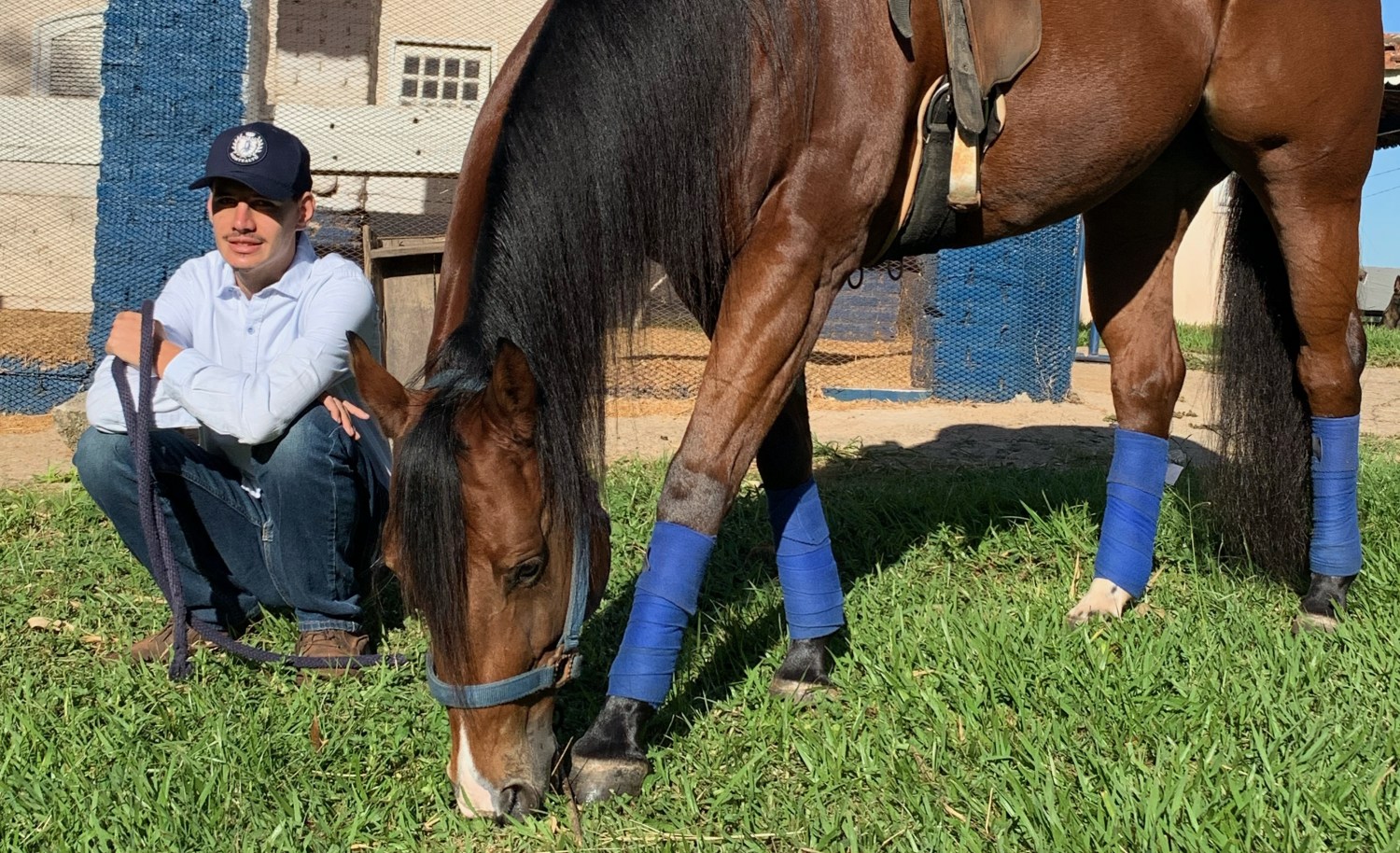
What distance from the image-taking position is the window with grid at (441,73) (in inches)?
389

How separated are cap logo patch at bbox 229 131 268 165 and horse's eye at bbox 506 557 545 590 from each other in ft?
5.22

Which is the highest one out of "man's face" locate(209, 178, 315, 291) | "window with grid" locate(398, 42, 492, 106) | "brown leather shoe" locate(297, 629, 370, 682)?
"window with grid" locate(398, 42, 492, 106)

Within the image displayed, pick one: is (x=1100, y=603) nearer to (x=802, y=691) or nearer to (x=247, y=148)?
(x=802, y=691)

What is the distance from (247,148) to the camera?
297cm

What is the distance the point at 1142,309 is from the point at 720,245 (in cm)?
179

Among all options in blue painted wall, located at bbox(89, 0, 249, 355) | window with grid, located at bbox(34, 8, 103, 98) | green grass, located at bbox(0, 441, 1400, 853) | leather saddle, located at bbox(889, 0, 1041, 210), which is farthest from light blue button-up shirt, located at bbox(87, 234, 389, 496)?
window with grid, located at bbox(34, 8, 103, 98)

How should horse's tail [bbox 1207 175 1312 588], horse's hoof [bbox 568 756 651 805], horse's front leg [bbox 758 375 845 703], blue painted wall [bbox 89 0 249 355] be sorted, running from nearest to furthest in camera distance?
horse's hoof [bbox 568 756 651 805], horse's front leg [bbox 758 375 845 703], horse's tail [bbox 1207 175 1312 588], blue painted wall [bbox 89 0 249 355]

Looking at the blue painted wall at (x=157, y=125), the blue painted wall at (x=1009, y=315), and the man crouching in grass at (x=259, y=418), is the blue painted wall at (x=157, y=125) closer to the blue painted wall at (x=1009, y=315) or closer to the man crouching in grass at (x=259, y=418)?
the man crouching in grass at (x=259, y=418)

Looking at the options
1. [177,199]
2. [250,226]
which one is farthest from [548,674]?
[177,199]

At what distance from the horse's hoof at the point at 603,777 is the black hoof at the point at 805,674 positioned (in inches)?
21.5

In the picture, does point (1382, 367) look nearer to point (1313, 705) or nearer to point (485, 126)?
point (1313, 705)

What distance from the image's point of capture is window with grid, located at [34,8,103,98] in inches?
305

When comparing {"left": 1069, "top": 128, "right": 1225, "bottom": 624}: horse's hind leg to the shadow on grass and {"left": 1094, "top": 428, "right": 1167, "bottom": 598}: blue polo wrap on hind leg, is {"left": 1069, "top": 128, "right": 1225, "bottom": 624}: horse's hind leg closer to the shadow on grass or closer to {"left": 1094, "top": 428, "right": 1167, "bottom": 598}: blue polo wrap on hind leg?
{"left": 1094, "top": 428, "right": 1167, "bottom": 598}: blue polo wrap on hind leg

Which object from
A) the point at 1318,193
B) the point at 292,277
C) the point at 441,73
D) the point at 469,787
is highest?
the point at 441,73
